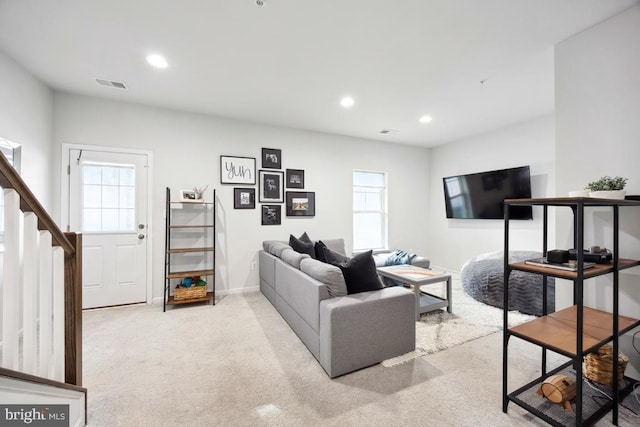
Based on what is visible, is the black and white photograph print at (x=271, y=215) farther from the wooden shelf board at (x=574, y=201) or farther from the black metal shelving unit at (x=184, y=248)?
the wooden shelf board at (x=574, y=201)

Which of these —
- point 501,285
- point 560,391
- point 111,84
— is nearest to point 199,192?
point 111,84

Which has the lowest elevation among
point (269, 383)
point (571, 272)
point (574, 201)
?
→ point (269, 383)

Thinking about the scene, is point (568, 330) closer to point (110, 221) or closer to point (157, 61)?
point (157, 61)

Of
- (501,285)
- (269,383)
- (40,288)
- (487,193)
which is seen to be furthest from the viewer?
(487,193)

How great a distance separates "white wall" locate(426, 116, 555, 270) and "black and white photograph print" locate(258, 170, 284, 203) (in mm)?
3509

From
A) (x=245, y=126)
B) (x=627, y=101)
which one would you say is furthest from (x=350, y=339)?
(x=245, y=126)

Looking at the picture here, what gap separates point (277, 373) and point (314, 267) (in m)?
0.87

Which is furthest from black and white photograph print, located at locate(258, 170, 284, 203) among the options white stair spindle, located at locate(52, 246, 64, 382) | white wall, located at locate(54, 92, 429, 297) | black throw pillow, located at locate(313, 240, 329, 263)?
white stair spindle, located at locate(52, 246, 64, 382)

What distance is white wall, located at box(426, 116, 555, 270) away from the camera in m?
4.10

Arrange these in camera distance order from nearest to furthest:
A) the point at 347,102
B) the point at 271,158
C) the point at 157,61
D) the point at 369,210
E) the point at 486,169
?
1. the point at 157,61
2. the point at 347,102
3. the point at 271,158
4. the point at 486,169
5. the point at 369,210

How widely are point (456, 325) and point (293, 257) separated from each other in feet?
6.21

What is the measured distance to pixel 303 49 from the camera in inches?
94.7

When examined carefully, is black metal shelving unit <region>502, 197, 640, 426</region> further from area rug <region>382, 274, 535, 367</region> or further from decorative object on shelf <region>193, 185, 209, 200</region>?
decorative object on shelf <region>193, 185, 209, 200</region>

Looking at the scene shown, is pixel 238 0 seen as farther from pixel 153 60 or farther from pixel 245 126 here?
pixel 245 126
